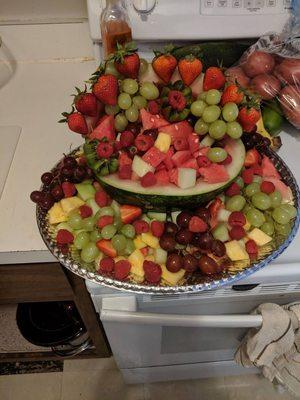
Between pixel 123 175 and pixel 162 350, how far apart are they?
1.71 ft

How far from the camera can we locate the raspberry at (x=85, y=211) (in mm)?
562

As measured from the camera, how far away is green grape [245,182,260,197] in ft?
1.93

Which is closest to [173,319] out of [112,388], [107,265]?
[107,265]

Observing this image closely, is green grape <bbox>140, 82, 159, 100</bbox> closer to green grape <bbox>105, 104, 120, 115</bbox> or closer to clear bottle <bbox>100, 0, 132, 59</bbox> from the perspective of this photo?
green grape <bbox>105, 104, 120, 115</bbox>

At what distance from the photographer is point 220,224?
1.81ft

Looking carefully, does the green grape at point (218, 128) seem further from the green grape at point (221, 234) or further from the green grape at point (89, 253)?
the green grape at point (89, 253)

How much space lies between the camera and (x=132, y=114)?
56cm

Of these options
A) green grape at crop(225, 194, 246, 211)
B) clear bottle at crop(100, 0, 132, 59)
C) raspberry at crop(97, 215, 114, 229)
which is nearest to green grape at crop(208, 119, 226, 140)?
green grape at crop(225, 194, 246, 211)

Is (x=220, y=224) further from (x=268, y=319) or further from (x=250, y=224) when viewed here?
(x=268, y=319)

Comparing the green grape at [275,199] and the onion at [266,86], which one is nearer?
the green grape at [275,199]

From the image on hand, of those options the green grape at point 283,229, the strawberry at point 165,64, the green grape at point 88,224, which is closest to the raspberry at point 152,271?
the green grape at point 88,224

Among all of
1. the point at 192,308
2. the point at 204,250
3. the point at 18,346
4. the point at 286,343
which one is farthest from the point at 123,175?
the point at 18,346

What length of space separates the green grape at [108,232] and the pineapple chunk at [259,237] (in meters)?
0.22

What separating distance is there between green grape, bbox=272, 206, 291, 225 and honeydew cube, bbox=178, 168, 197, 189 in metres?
0.15
